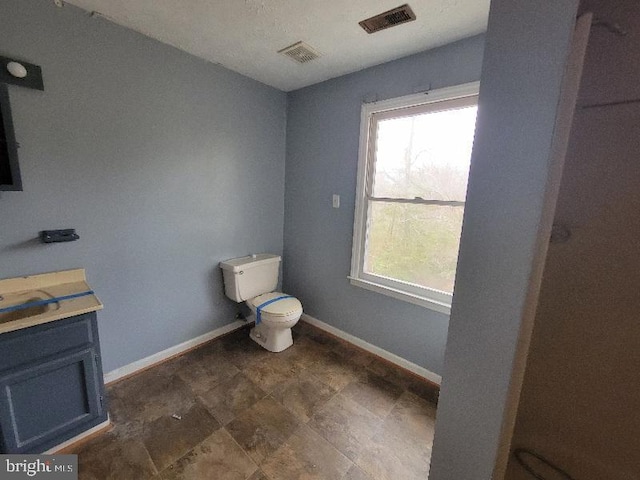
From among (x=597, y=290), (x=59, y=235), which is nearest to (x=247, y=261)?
(x=59, y=235)

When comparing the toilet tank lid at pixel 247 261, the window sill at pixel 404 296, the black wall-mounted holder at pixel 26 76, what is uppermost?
the black wall-mounted holder at pixel 26 76

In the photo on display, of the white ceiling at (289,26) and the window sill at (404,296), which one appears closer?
the white ceiling at (289,26)

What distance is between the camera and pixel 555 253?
0.61 meters

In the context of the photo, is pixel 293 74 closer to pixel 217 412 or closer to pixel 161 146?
pixel 161 146

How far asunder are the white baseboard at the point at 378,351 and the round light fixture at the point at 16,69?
2.60 meters

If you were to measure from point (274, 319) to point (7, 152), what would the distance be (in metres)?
1.80

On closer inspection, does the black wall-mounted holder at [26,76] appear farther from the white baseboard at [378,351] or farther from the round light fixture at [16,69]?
the white baseboard at [378,351]

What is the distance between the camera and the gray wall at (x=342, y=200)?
183 centimetres

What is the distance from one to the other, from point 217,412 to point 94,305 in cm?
96

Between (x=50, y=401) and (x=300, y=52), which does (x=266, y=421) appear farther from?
(x=300, y=52)

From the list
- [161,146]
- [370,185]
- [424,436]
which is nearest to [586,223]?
[424,436]

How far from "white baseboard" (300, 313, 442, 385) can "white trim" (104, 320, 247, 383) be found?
749 mm

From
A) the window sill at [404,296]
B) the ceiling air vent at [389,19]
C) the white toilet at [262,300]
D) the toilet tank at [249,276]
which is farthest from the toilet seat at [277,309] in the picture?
the ceiling air vent at [389,19]

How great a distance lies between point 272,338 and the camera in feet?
7.43
